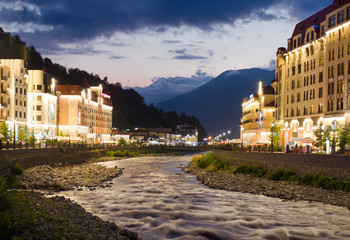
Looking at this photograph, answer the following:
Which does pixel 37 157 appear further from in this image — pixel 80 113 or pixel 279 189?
pixel 80 113

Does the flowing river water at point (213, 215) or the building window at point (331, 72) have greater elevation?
the building window at point (331, 72)

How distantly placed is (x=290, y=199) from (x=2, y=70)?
247ft

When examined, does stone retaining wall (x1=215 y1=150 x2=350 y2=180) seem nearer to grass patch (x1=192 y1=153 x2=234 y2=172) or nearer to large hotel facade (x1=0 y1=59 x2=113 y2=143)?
grass patch (x1=192 y1=153 x2=234 y2=172)

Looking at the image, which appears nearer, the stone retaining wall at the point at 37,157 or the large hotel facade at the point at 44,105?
the stone retaining wall at the point at 37,157

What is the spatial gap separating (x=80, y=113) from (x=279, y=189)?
3802 inches

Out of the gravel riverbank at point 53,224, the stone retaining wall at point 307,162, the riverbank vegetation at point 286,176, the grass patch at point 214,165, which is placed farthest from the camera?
the grass patch at point 214,165

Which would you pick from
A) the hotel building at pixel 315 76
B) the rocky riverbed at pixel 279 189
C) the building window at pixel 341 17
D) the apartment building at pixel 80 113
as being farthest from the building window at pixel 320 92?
the apartment building at pixel 80 113

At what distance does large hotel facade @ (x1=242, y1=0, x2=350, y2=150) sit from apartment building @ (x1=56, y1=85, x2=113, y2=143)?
56.7m

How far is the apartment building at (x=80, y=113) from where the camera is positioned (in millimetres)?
115188

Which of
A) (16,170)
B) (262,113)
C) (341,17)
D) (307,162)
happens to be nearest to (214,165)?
(307,162)

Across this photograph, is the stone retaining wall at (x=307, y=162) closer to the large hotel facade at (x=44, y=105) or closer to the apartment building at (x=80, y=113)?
the large hotel facade at (x=44, y=105)

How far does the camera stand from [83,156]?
2985 inches

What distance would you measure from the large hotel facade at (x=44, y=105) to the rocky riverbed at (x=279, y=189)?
1766 inches

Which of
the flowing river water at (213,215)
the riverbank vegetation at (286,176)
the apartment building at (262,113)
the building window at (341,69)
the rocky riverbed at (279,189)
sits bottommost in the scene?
the flowing river water at (213,215)
